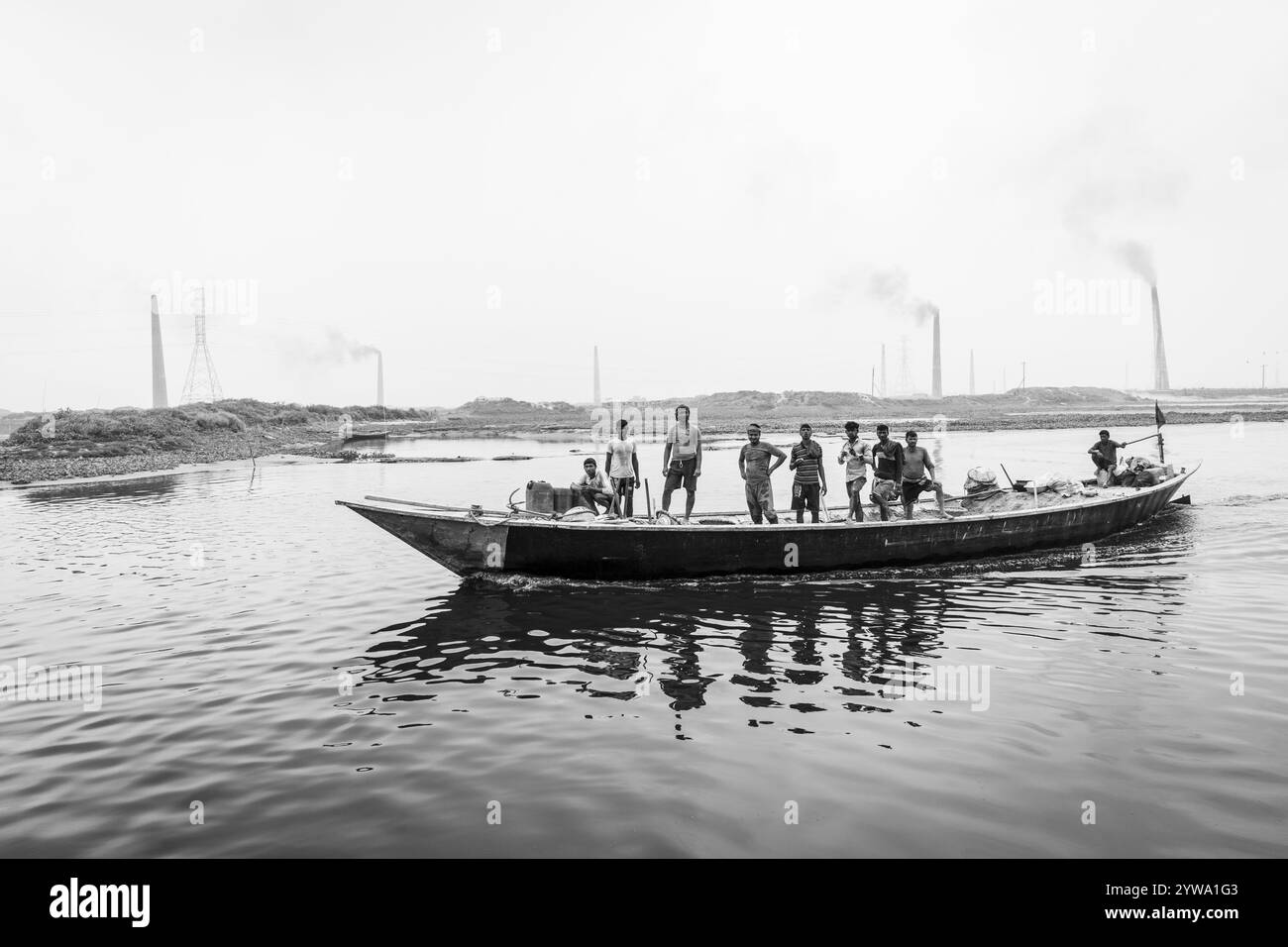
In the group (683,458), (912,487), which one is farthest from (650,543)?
(912,487)

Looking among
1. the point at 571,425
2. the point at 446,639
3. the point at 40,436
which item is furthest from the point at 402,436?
the point at 446,639

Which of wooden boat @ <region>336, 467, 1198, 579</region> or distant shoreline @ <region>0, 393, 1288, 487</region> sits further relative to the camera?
distant shoreline @ <region>0, 393, 1288, 487</region>

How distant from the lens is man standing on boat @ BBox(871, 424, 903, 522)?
14117 mm

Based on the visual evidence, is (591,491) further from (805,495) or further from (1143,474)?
(1143,474)

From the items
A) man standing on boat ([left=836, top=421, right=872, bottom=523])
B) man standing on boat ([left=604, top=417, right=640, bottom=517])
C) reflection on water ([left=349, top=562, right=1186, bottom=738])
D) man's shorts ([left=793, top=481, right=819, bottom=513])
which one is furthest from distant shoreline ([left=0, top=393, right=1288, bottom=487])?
man standing on boat ([left=836, top=421, right=872, bottom=523])

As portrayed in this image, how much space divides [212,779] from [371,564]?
891cm

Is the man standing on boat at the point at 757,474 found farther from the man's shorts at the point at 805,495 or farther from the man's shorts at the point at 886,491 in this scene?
the man's shorts at the point at 886,491

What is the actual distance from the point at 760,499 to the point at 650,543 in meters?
2.50

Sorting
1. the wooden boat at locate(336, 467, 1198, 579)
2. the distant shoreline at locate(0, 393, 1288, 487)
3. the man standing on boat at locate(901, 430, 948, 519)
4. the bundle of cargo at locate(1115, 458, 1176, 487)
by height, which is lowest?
the wooden boat at locate(336, 467, 1198, 579)

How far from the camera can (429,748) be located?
6625 mm

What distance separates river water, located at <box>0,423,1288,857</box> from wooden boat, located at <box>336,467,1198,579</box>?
34 centimetres

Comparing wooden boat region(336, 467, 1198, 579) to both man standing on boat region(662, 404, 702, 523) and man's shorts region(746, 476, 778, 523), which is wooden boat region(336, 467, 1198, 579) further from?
man standing on boat region(662, 404, 702, 523)

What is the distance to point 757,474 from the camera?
13406 mm
